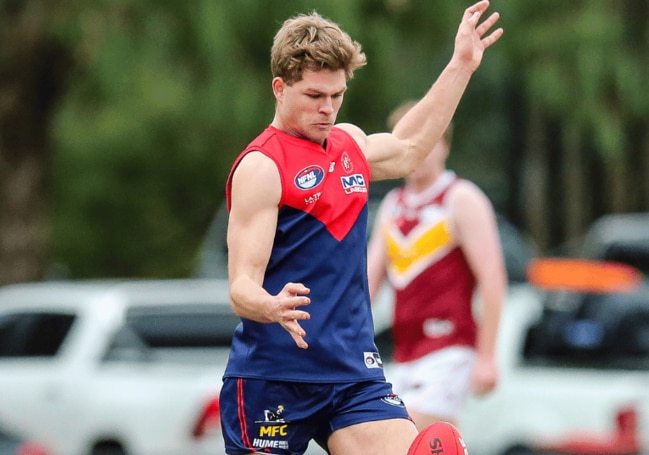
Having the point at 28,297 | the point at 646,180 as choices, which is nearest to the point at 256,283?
the point at 28,297

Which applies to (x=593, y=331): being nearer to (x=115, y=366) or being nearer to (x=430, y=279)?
(x=115, y=366)

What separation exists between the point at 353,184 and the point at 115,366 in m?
7.24

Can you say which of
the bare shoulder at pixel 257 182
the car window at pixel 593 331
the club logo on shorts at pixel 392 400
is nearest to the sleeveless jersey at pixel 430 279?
the club logo on shorts at pixel 392 400

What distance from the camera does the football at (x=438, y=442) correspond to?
5.09 m

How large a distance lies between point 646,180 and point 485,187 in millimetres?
3268

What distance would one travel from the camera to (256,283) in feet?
16.3

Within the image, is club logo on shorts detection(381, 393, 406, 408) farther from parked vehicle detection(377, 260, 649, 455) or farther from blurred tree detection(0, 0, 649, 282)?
blurred tree detection(0, 0, 649, 282)

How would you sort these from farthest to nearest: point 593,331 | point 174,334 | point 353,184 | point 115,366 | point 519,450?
1. point 174,334
2. point 115,366
3. point 593,331
4. point 519,450
5. point 353,184

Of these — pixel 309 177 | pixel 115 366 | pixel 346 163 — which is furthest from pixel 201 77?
pixel 309 177

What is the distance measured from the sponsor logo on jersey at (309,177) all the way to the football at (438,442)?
2.95 feet

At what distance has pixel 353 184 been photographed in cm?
530

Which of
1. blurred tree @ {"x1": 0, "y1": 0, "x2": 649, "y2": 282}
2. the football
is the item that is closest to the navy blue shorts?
the football

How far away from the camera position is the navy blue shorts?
5188mm

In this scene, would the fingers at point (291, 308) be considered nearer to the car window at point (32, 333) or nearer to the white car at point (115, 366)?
the white car at point (115, 366)
